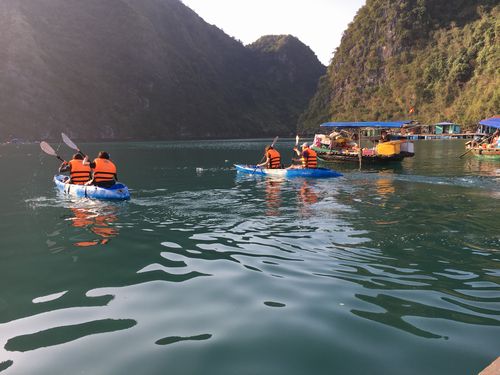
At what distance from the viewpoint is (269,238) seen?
11.2 meters

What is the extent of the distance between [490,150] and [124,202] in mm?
34439

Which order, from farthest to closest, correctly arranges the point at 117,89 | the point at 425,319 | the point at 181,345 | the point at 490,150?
the point at 117,89 < the point at 490,150 < the point at 425,319 < the point at 181,345

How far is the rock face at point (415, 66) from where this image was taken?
10656 centimetres

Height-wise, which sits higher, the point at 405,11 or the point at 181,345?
the point at 405,11

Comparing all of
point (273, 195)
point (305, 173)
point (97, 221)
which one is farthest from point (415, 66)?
point (97, 221)

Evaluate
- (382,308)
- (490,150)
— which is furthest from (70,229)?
(490,150)

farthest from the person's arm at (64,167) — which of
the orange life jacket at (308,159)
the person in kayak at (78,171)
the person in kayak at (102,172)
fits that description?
the orange life jacket at (308,159)

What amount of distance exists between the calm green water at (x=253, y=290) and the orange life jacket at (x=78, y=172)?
3.33m

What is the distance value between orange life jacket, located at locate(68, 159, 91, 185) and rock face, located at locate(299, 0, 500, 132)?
312 ft

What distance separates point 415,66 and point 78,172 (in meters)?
133

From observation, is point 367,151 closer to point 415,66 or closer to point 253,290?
point 253,290

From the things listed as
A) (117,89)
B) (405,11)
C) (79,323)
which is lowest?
(79,323)

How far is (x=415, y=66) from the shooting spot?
432ft

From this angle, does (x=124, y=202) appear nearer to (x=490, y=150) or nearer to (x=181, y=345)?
(x=181, y=345)
